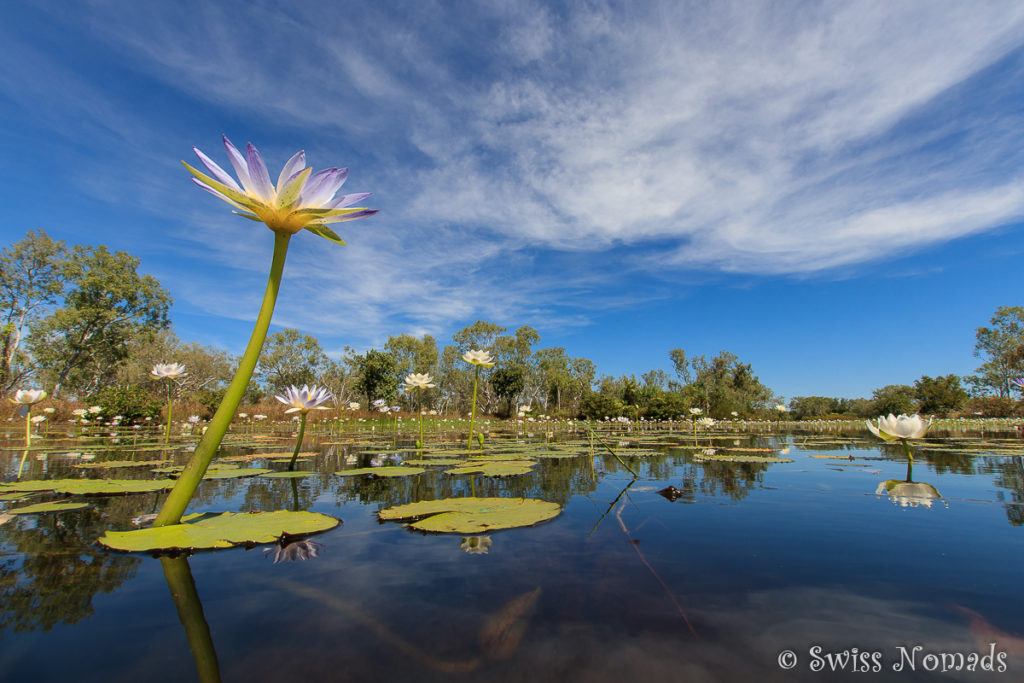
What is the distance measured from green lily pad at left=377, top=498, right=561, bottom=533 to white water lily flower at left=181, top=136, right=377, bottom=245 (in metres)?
1.27

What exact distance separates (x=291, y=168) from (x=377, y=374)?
98.1 ft

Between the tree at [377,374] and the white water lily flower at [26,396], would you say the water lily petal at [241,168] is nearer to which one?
the white water lily flower at [26,396]

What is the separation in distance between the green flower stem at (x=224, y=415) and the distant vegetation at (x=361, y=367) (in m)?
16.4

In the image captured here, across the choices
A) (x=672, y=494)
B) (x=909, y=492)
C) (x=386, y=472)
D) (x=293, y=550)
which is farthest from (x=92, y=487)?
(x=909, y=492)

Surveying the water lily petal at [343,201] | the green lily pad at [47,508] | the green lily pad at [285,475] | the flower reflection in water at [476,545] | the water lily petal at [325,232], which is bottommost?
the green lily pad at [285,475]

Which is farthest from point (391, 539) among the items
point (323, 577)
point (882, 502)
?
point (882, 502)

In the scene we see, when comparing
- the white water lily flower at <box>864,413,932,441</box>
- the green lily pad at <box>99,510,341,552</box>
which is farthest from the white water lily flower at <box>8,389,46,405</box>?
the white water lily flower at <box>864,413,932,441</box>

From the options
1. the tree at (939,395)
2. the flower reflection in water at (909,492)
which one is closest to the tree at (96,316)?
the flower reflection in water at (909,492)

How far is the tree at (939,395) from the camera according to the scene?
24.7m

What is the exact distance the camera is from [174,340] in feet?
116

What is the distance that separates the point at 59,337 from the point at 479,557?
121 ft

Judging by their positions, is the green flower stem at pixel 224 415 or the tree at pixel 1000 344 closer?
the green flower stem at pixel 224 415

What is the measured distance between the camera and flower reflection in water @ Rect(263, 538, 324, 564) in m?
1.26

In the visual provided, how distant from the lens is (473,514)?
67.2 inches
